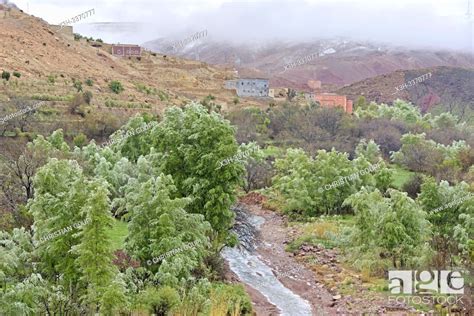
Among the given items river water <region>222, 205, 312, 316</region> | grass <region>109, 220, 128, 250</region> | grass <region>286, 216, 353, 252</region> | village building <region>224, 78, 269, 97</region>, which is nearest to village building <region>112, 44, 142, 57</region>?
village building <region>224, 78, 269, 97</region>

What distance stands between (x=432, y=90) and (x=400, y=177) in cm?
8531

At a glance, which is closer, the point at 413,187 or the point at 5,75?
the point at 413,187

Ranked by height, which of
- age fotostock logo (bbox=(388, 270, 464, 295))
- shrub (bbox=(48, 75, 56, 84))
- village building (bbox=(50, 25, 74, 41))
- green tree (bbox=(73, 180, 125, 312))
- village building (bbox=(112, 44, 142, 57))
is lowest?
age fotostock logo (bbox=(388, 270, 464, 295))

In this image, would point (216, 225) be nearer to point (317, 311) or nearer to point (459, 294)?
point (317, 311)

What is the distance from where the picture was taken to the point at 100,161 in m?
27.3

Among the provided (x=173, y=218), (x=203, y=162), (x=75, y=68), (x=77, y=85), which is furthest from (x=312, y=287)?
(x=75, y=68)

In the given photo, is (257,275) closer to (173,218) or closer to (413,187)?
(173,218)

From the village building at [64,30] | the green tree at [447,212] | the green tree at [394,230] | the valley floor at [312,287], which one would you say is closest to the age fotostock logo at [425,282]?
the green tree at [394,230]

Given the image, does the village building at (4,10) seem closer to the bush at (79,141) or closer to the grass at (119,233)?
the bush at (79,141)

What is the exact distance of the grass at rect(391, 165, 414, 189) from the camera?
38828mm

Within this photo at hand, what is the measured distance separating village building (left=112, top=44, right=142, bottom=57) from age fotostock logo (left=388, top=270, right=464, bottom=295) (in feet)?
250

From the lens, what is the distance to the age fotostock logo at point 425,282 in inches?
685

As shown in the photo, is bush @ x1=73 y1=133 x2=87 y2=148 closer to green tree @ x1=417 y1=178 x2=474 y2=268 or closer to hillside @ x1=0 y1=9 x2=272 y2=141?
hillside @ x1=0 y1=9 x2=272 y2=141

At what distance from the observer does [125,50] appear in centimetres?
9512
